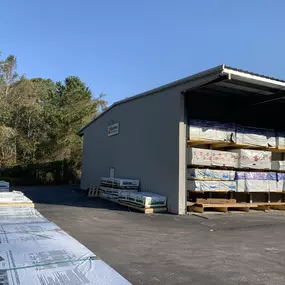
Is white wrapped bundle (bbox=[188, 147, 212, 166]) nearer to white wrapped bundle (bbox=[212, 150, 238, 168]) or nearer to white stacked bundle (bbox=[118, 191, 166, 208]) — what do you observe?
white wrapped bundle (bbox=[212, 150, 238, 168])

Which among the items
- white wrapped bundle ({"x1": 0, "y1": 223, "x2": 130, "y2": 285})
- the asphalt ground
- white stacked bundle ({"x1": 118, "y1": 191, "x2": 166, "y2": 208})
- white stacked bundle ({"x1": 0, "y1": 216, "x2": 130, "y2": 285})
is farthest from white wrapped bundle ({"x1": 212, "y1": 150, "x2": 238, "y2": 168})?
white wrapped bundle ({"x1": 0, "y1": 223, "x2": 130, "y2": 285})

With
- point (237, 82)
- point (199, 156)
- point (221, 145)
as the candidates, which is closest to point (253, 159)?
point (221, 145)

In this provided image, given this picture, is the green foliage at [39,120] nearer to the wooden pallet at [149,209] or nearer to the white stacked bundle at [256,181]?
the wooden pallet at [149,209]

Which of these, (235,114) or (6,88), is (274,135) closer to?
(235,114)

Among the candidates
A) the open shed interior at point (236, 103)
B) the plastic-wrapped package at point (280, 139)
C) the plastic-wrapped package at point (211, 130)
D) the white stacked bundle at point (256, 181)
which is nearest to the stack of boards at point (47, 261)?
A: the plastic-wrapped package at point (211, 130)

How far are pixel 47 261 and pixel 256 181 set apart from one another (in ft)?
35.6

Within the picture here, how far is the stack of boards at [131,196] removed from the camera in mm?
10602

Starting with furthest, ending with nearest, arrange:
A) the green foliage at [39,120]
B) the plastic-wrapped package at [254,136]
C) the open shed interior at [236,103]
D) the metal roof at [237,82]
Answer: the green foliage at [39,120], the plastic-wrapped package at [254,136], the open shed interior at [236,103], the metal roof at [237,82]

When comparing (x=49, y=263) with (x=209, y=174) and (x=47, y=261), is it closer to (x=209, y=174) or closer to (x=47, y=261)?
(x=47, y=261)

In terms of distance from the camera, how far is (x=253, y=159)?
1196 cm

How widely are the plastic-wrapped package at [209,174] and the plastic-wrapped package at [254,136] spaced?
4.35 feet

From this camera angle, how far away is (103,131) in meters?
17.2

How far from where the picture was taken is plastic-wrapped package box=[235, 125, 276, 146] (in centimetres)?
1175

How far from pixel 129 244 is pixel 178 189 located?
464 cm
